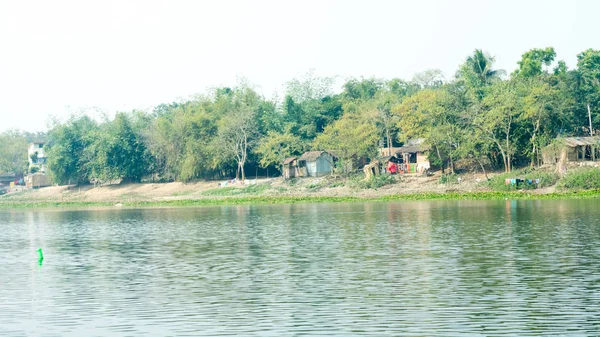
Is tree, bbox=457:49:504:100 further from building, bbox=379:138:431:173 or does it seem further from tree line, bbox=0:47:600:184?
building, bbox=379:138:431:173

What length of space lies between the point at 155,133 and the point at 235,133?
1376 centimetres

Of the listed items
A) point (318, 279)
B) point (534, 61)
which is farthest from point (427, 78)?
point (318, 279)

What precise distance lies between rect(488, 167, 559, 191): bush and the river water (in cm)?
1853

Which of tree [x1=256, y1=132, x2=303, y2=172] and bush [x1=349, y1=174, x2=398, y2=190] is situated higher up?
tree [x1=256, y1=132, x2=303, y2=172]

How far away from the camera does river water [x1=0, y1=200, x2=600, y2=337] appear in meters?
18.4

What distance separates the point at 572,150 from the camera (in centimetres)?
7056

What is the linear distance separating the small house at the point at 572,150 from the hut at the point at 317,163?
1013 inches

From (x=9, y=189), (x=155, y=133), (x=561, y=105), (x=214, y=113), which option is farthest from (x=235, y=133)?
(x=9, y=189)

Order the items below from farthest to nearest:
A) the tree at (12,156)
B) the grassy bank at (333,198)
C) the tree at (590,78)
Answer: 1. the tree at (12,156)
2. the tree at (590,78)
3. the grassy bank at (333,198)

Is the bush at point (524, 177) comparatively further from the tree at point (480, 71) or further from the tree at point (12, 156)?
the tree at point (12, 156)

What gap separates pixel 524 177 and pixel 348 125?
71.7 ft

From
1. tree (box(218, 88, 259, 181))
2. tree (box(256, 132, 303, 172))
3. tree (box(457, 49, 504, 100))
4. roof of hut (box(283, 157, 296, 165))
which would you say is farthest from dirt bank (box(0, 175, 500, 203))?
tree (box(457, 49, 504, 100))

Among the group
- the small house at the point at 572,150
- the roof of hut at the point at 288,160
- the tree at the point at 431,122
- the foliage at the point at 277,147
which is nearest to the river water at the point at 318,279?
the small house at the point at 572,150

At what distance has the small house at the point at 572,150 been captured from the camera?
69.0m
